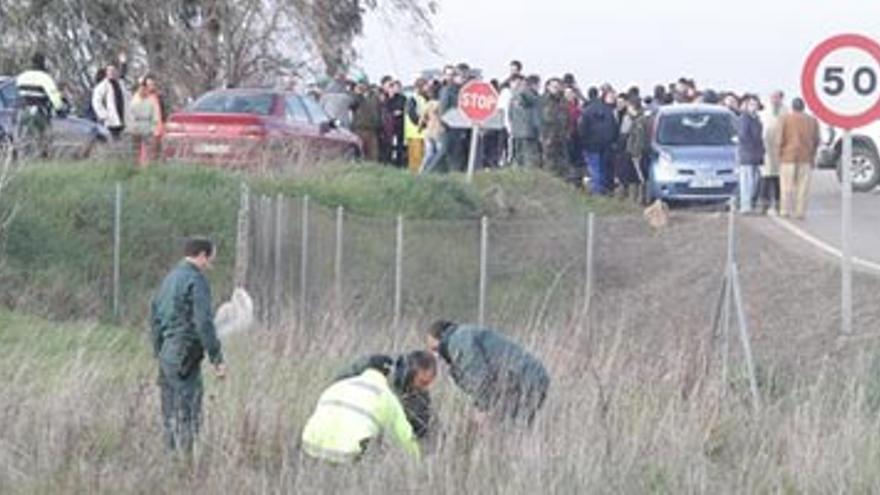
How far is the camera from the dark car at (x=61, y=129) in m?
30.1

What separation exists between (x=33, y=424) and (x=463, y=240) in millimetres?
12027

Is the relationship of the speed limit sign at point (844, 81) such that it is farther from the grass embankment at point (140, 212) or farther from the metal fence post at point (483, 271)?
the grass embankment at point (140, 212)

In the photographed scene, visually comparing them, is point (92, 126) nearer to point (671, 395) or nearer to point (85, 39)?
point (85, 39)

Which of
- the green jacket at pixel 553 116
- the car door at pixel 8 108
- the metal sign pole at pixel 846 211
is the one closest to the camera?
the metal sign pole at pixel 846 211

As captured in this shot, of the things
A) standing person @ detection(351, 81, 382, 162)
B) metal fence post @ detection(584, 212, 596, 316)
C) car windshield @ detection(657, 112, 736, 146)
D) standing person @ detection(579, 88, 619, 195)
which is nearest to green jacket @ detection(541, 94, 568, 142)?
standing person @ detection(579, 88, 619, 195)

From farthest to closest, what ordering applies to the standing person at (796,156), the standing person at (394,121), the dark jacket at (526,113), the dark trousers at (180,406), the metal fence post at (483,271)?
the standing person at (394,121) < the dark jacket at (526,113) < the standing person at (796,156) < the metal fence post at (483,271) < the dark trousers at (180,406)

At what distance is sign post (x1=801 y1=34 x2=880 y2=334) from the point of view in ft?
56.7

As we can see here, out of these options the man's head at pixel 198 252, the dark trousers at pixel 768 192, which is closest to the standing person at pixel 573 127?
the dark trousers at pixel 768 192

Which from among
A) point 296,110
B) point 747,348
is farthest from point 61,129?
point 747,348

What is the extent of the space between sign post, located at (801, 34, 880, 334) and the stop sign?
14.9 m

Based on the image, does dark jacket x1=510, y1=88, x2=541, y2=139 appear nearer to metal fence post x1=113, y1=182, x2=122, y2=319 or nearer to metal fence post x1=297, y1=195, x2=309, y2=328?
metal fence post x1=113, y1=182, x2=122, y2=319

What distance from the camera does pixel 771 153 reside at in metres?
32.6

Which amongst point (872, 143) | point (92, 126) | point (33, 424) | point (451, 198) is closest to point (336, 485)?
point (33, 424)

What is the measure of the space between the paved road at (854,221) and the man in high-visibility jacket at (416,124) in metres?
6.13
